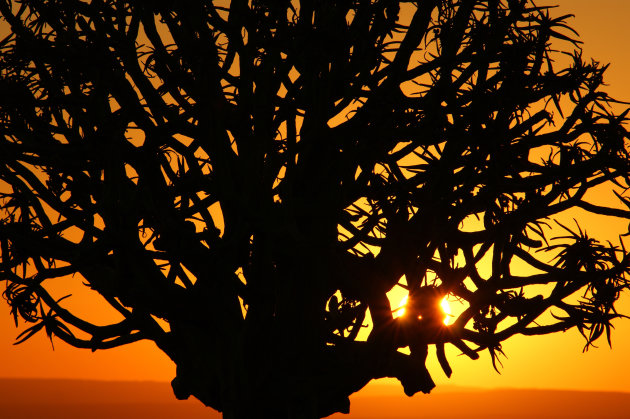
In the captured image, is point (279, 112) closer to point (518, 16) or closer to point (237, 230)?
point (237, 230)

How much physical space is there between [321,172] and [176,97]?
75.0 inches

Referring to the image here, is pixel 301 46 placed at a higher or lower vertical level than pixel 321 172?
higher

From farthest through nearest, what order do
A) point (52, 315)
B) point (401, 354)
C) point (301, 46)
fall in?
point (401, 354) < point (52, 315) < point (301, 46)

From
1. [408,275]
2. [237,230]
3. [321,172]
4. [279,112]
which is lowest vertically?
[408,275]

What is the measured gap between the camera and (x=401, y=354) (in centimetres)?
911

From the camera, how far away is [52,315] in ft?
27.0

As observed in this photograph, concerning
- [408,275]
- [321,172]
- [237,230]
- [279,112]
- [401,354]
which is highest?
[279,112]

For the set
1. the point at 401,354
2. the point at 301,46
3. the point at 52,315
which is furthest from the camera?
the point at 401,354

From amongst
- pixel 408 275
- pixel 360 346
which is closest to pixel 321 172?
pixel 408 275

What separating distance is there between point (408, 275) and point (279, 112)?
8.04 feet

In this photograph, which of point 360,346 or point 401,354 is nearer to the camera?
point 360,346

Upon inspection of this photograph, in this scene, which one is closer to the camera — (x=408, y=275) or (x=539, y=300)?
(x=408, y=275)

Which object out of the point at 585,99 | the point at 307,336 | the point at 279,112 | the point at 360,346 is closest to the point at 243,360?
the point at 307,336

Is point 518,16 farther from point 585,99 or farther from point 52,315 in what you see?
point 52,315
